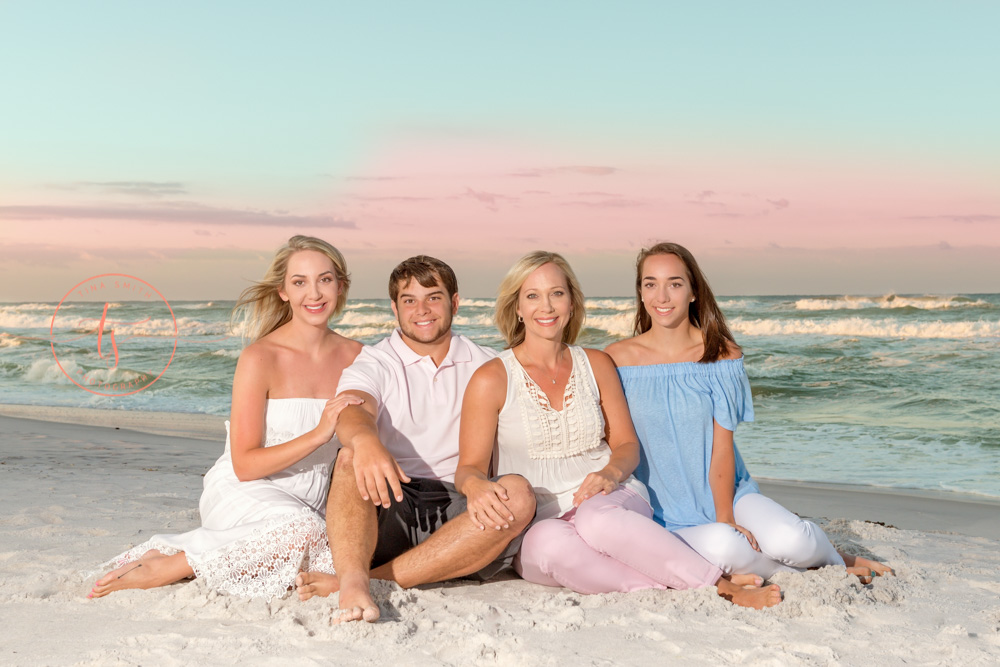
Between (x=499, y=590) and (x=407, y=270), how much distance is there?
1.36 metres

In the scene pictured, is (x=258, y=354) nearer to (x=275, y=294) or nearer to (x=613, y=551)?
(x=275, y=294)

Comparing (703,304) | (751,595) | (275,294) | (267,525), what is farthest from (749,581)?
(275,294)

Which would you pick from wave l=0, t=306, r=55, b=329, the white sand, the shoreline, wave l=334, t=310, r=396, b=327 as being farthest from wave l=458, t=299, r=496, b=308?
the white sand

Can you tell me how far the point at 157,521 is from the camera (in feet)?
16.5

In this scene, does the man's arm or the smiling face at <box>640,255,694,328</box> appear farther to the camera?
the smiling face at <box>640,255,694,328</box>

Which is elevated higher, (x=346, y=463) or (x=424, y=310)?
(x=424, y=310)

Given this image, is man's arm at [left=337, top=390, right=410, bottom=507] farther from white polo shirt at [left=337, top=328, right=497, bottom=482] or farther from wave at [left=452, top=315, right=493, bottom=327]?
wave at [left=452, top=315, right=493, bottom=327]

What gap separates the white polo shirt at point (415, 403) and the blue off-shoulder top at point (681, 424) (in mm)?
802

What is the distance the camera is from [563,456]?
12.0 feet

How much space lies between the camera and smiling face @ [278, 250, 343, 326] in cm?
380

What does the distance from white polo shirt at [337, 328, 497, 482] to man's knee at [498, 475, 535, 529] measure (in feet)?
1.55

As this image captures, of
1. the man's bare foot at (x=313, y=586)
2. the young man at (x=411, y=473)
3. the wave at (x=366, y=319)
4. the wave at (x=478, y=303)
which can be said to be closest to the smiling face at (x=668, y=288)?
the young man at (x=411, y=473)

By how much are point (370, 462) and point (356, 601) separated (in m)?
0.47

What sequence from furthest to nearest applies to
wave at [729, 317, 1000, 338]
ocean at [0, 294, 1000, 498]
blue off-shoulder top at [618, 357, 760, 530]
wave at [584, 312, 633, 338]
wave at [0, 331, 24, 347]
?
wave at [584, 312, 633, 338] → wave at [0, 331, 24, 347] → wave at [729, 317, 1000, 338] → ocean at [0, 294, 1000, 498] → blue off-shoulder top at [618, 357, 760, 530]
